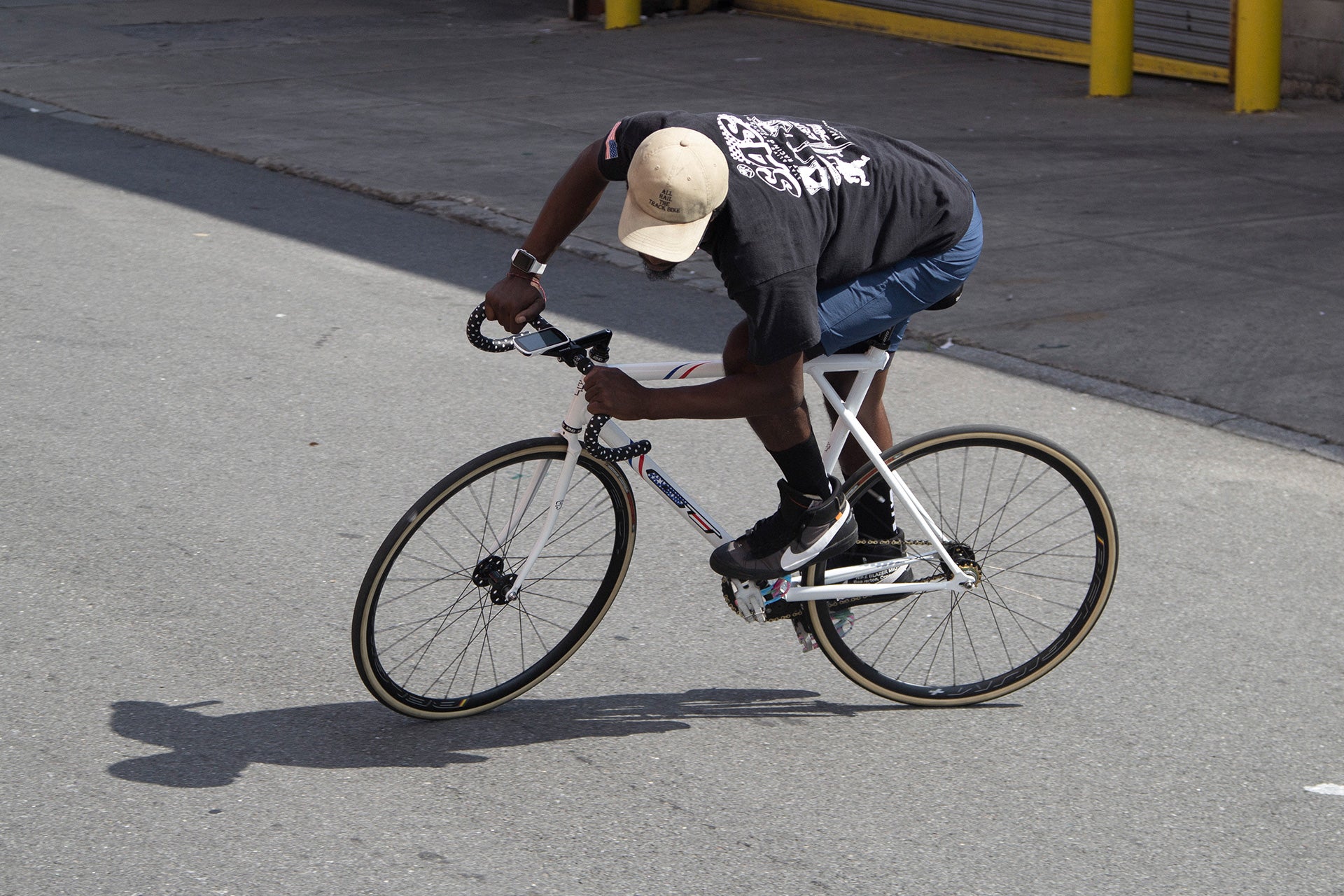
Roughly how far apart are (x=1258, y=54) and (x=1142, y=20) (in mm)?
2178

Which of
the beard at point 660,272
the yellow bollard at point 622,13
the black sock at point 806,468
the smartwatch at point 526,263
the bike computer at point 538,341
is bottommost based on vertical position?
the yellow bollard at point 622,13

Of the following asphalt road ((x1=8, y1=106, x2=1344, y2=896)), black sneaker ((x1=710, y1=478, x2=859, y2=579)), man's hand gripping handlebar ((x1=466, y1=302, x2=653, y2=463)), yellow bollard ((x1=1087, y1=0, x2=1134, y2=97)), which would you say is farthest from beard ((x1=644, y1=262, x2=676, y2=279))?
yellow bollard ((x1=1087, y1=0, x2=1134, y2=97))

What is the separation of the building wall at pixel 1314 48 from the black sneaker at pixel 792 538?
10.8 metres

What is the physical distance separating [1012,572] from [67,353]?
436cm

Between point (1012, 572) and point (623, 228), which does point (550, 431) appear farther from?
point (623, 228)

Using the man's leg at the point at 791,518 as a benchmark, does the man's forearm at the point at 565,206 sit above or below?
above

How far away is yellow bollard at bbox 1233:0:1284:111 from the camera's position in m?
12.5

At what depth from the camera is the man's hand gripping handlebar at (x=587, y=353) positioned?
374cm

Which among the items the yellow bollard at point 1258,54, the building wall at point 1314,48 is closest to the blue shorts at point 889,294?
the yellow bollard at point 1258,54

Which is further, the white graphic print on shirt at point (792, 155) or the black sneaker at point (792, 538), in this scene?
the black sneaker at point (792, 538)

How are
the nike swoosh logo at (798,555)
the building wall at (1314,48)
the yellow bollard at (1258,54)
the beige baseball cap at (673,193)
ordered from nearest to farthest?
1. the beige baseball cap at (673,193)
2. the nike swoosh logo at (798,555)
3. the yellow bollard at (1258,54)
4. the building wall at (1314,48)

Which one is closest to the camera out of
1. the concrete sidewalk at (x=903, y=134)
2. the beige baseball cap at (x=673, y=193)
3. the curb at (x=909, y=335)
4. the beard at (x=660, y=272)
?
the beige baseball cap at (x=673, y=193)

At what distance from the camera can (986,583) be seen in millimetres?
4449

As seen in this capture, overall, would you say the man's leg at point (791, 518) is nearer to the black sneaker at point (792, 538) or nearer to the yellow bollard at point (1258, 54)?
the black sneaker at point (792, 538)
